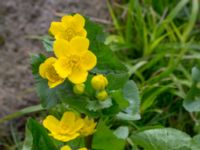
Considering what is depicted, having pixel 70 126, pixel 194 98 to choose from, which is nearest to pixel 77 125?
pixel 70 126

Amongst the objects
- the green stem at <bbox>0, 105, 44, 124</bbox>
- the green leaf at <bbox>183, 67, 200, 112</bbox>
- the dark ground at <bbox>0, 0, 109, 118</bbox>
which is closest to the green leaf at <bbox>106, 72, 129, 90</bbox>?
the green leaf at <bbox>183, 67, 200, 112</bbox>

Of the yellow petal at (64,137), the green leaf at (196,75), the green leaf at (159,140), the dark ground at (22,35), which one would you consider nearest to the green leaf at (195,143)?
the green leaf at (159,140)

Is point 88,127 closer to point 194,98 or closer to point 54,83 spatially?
point 54,83

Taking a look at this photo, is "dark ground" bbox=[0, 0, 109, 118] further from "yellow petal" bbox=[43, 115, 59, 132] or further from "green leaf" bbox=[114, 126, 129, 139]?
"yellow petal" bbox=[43, 115, 59, 132]

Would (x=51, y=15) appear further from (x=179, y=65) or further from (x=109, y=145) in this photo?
(x=109, y=145)

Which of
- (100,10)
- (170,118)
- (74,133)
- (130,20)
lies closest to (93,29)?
(74,133)
